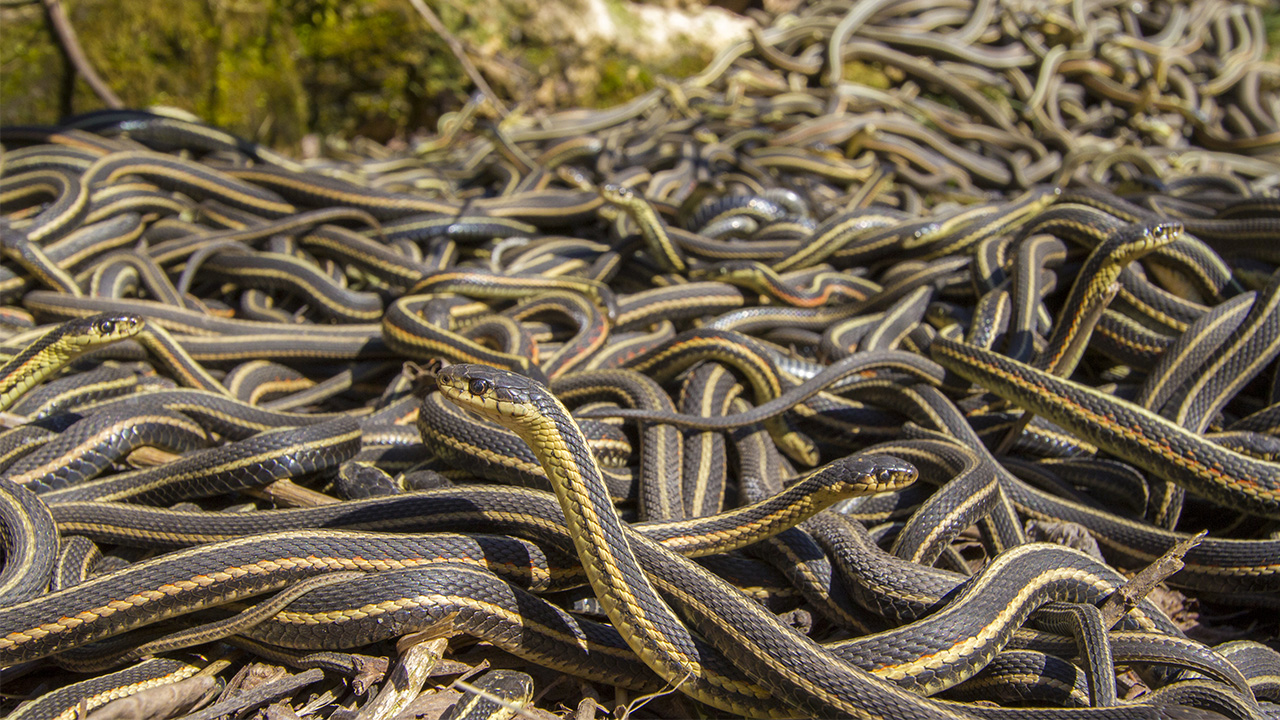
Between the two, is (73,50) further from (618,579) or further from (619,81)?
(618,579)

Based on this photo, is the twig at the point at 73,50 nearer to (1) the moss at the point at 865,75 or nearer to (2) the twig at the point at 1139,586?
(1) the moss at the point at 865,75

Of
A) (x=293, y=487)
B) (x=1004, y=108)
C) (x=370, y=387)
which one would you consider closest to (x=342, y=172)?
(x=370, y=387)

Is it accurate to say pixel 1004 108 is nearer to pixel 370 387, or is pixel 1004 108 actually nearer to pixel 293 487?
pixel 370 387

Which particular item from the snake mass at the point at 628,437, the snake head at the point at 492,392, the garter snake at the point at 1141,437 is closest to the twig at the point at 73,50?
the snake mass at the point at 628,437

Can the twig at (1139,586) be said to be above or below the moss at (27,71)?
below

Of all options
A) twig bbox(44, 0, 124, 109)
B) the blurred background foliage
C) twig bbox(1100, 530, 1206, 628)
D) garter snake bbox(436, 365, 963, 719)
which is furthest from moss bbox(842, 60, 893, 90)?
garter snake bbox(436, 365, 963, 719)

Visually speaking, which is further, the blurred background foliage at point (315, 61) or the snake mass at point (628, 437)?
the blurred background foliage at point (315, 61)
